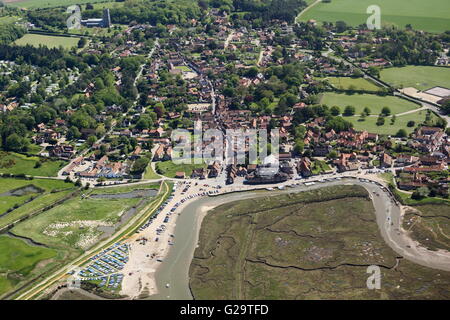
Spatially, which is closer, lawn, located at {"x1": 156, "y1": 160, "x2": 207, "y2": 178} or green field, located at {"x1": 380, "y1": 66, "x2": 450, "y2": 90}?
lawn, located at {"x1": 156, "y1": 160, "x2": 207, "y2": 178}

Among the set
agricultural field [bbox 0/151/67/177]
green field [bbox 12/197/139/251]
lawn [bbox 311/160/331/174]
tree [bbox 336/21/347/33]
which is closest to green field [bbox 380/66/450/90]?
tree [bbox 336/21/347/33]

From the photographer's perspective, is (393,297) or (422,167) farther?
(422,167)

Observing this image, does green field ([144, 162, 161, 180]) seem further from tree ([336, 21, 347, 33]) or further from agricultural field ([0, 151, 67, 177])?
tree ([336, 21, 347, 33])

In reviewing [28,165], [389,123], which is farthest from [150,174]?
[389,123]

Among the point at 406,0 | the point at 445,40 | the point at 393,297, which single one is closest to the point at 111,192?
the point at 393,297

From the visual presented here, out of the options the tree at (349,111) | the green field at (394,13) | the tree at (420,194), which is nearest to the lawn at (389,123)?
the tree at (349,111)

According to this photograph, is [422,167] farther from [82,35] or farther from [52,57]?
[82,35]

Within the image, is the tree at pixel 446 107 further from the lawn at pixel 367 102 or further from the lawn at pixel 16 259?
the lawn at pixel 16 259

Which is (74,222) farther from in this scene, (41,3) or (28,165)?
(41,3)
